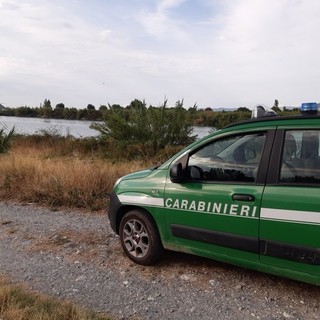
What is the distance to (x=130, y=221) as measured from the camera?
4.56 metres

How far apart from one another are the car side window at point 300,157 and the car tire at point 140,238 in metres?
1.66

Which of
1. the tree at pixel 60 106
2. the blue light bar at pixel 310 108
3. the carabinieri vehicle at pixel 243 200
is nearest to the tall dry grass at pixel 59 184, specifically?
the carabinieri vehicle at pixel 243 200

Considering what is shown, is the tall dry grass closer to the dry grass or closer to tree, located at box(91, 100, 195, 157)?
the dry grass

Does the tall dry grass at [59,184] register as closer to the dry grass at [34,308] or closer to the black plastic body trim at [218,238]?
the black plastic body trim at [218,238]

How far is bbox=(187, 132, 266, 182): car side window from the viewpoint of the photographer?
3627 mm

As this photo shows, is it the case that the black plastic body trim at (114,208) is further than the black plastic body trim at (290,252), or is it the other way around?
the black plastic body trim at (114,208)

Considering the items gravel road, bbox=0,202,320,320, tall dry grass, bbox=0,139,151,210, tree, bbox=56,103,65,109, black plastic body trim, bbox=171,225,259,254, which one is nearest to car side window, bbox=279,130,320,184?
black plastic body trim, bbox=171,225,259,254

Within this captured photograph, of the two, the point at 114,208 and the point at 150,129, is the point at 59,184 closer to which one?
the point at 114,208

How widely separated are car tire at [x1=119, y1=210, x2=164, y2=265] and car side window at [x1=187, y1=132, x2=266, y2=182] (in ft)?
2.71

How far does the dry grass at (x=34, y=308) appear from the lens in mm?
2967

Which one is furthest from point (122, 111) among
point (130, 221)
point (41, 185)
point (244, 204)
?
point (244, 204)

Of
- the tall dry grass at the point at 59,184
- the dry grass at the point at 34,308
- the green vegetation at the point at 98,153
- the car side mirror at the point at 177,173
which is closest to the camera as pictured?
the dry grass at the point at 34,308

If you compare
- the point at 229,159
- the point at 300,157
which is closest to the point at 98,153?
the point at 229,159

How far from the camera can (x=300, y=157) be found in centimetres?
340
